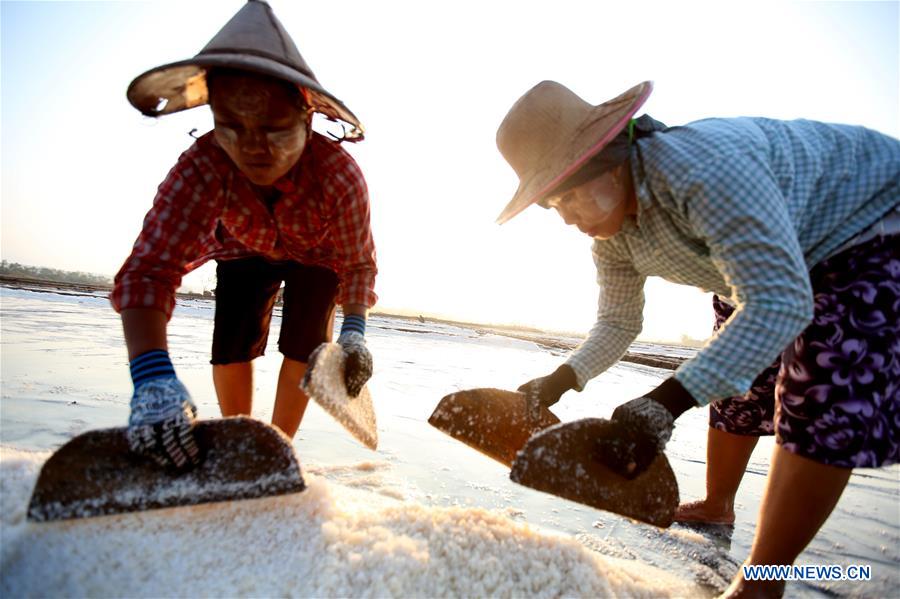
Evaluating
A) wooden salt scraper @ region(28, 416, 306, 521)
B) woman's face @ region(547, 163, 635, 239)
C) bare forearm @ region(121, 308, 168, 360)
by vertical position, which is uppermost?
woman's face @ region(547, 163, 635, 239)

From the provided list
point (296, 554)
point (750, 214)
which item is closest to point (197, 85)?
point (296, 554)

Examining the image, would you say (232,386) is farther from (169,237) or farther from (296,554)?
(296,554)

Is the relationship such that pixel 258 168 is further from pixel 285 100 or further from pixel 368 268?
pixel 368 268

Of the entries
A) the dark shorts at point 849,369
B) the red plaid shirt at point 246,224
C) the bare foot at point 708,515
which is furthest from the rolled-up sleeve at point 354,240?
the bare foot at point 708,515

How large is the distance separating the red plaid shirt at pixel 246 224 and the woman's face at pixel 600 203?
0.75 m

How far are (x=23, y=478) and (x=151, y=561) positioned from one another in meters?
0.49

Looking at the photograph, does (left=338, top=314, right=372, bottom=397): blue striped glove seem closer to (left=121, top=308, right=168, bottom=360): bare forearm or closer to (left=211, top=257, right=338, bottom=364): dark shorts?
(left=211, top=257, right=338, bottom=364): dark shorts

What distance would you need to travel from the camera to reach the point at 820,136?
4.66 ft

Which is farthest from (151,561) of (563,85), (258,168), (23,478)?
(563,85)

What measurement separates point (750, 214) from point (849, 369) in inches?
20.1

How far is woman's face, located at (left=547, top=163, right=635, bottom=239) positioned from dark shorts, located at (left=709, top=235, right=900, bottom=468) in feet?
1.94

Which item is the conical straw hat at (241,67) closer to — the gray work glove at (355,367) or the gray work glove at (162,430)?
the gray work glove at (355,367)

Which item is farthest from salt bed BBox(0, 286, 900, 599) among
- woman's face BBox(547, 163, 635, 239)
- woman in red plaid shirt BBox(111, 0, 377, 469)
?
woman's face BBox(547, 163, 635, 239)

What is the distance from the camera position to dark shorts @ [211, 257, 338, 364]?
1973mm
